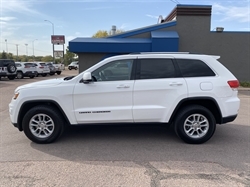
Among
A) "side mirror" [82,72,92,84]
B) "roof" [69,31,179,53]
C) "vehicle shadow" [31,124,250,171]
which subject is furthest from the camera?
"roof" [69,31,179,53]

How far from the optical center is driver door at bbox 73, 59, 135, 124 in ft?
14.5

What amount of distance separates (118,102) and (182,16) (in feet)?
33.4

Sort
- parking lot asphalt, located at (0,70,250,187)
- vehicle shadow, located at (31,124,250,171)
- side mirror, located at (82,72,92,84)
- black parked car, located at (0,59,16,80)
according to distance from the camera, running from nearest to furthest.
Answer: parking lot asphalt, located at (0,70,250,187) < vehicle shadow, located at (31,124,250,171) < side mirror, located at (82,72,92,84) < black parked car, located at (0,59,16,80)

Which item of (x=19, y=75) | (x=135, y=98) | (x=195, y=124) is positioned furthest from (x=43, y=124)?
(x=19, y=75)

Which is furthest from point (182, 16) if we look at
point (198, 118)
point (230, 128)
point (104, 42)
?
point (198, 118)

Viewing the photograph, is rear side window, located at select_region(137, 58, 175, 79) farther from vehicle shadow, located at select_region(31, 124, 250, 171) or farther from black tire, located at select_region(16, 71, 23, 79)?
black tire, located at select_region(16, 71, 23, 79)

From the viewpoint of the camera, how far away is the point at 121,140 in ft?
15.6

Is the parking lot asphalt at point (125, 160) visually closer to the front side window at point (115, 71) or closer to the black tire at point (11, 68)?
the front side window at point (115, 71)

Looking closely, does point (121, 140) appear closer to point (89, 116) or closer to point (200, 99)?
point (89, 116)

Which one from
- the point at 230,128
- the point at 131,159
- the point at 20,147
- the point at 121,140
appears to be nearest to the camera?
the point at 131,159

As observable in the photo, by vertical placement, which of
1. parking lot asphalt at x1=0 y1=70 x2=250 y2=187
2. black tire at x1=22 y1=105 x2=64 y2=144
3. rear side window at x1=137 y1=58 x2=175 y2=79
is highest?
rear side window at x1=137 y1=58 x2=175 y2=79

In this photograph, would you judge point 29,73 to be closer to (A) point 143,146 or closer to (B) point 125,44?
(B) point 125,44

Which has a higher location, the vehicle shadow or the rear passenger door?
the rear passenger door

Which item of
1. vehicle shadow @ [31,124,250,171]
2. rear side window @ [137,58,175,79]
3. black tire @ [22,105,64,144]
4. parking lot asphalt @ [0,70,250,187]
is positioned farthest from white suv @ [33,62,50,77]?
rear side window @ [137,58,175,79]
